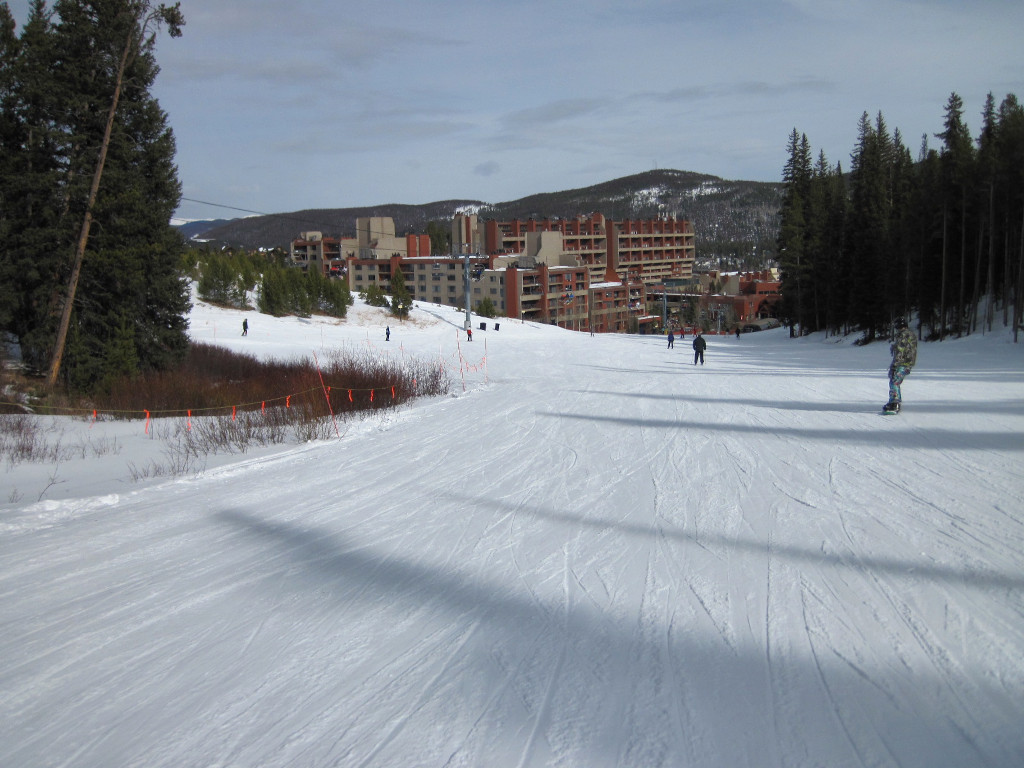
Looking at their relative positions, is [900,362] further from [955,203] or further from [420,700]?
[955,203]

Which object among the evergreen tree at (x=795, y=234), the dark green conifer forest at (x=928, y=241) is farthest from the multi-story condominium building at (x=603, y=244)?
the dark green conifer forest at (x=928, y=241)

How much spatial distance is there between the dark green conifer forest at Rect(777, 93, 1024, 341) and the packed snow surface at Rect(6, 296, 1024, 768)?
33880 mm

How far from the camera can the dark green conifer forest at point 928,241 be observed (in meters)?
42.2

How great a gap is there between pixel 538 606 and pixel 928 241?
51.2m

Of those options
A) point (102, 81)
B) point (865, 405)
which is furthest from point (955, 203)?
point (102, 81)

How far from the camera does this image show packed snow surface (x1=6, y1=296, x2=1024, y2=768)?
408 centimetres

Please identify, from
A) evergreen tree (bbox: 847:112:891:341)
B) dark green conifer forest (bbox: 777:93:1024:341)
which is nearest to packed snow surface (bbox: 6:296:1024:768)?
dark green conifer forest (bbox: 777:93:1024:341)

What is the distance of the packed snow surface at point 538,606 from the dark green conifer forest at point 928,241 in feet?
111

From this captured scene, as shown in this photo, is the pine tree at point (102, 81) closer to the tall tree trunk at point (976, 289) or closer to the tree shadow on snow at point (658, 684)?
the tree shadow on snow at point (658, 684)

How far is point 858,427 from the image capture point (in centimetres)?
1305

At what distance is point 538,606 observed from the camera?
19.3 ft

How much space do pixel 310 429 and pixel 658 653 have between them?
40.7ft

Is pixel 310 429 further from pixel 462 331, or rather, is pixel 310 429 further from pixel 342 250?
pixel 342 250

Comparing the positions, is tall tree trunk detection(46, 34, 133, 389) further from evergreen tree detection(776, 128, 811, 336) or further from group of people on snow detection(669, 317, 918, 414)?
evergreen tree detection(776, 128, 811, 336)
